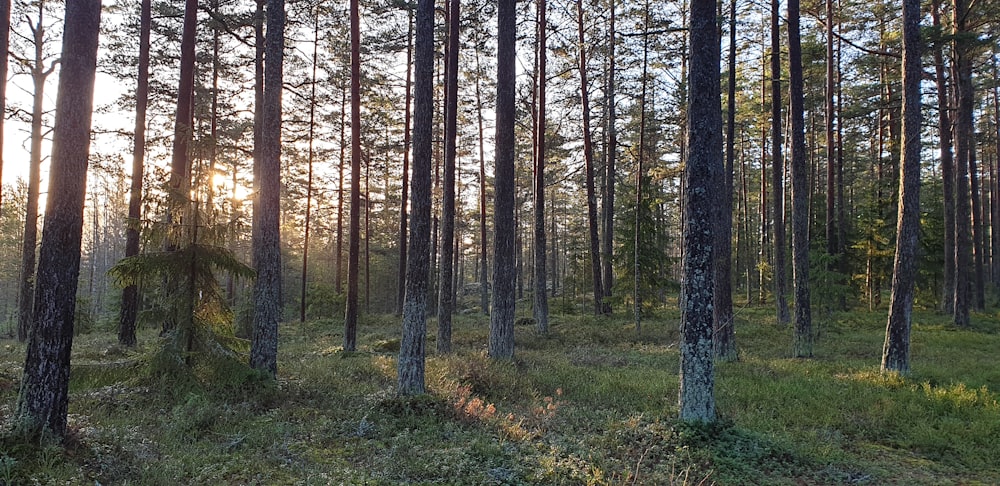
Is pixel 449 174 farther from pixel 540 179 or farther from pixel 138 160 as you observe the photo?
pixel 138 160

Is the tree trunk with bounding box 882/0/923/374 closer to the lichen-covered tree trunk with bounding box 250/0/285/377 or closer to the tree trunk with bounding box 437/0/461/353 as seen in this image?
the tree trunk with bounding box 437/0/461/353

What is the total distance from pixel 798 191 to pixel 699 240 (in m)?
Result: 7.71

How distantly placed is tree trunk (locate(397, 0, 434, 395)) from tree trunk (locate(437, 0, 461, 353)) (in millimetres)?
3449

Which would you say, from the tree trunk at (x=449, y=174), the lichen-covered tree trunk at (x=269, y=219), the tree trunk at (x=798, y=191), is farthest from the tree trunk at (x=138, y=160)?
the tree trunk at (x=798, y=191)

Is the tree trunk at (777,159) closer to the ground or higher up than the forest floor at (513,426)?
higher up

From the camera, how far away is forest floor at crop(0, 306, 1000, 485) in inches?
203

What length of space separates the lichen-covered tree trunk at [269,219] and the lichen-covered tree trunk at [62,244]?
3.27 m

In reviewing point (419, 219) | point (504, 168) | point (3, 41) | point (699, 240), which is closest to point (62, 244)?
point (419, 219)

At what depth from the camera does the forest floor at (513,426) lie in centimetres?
516

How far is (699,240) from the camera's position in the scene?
6898 mm

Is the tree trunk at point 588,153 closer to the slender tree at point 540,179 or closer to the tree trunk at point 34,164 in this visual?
the slender tree at point 540,179

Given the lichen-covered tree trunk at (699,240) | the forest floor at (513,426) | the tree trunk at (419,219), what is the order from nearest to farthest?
the forest floor at (513,426) → the lichen-covered tree trunk at (699,240) → the tree trunk at (419,219)

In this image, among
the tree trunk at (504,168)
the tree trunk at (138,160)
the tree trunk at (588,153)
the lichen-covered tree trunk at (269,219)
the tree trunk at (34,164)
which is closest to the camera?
the lichen-covered tree trunk at (269,219)

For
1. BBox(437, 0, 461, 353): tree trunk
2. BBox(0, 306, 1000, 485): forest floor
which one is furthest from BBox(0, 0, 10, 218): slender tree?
BBox(437, 0, 461, 353): tree trunk
